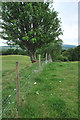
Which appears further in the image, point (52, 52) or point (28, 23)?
point (52, 52)

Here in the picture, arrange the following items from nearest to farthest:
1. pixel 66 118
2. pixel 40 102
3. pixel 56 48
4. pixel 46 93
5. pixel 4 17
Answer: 1. pixel 66 118
2. pixel 40 102
3. pixel 46 93
4. pixel 4 17
5. pixel 56 48

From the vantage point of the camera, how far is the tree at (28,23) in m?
11.8

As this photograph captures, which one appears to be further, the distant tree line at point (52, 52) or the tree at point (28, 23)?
the distant tree line at point (52, 52)

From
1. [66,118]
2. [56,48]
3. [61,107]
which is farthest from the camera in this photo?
[56,48]

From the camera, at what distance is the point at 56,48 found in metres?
36.7

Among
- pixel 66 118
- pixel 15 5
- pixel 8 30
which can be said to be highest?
pixel 15 5

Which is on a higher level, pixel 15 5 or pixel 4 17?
pixel 15 5

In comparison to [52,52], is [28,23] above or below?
above

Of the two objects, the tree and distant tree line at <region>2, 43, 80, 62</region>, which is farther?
distant tree line at <region>2, 43, 80, 62</region>

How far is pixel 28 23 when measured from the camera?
1255cm

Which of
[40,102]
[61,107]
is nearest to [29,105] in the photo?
[40,102]

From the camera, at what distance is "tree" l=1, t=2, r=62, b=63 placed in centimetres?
1176

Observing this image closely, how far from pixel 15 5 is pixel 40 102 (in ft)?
41.0

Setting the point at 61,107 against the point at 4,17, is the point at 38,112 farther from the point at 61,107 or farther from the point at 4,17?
the point at 4,17
